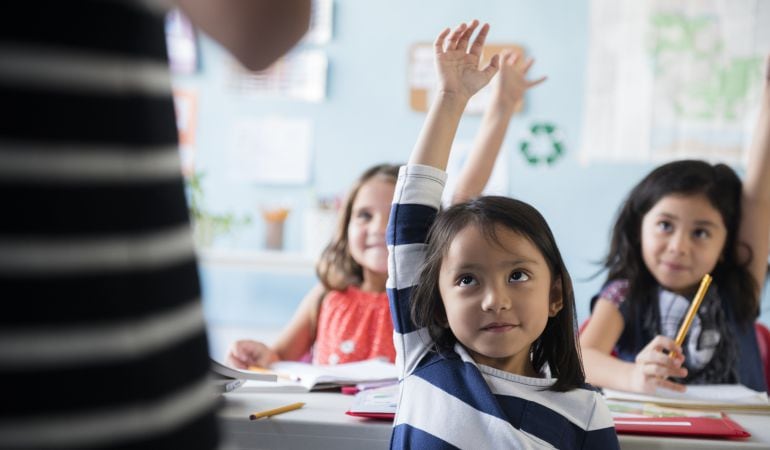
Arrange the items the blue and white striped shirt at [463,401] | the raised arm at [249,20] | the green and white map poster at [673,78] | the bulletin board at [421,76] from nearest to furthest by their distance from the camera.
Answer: the raised arm at [249,20] < the blue and white striped shirt at [463,401] < the green and white map poster at [673,78] < the bulletin board at [421,76]

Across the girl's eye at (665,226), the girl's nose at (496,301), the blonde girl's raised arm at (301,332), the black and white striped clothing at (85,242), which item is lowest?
the blonde girl's raised arm at (301,332)

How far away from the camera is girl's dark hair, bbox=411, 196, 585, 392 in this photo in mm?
1159

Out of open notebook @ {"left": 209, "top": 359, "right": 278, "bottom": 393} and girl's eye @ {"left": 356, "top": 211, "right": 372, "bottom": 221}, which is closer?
open notebook @ {"left": 209, "top": 359, "right": 278, "bottom": 393}

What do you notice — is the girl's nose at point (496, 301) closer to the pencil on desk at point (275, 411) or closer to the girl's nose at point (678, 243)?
the pencil on desk at point (275, 411)

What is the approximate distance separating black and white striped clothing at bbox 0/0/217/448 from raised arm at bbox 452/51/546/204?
3.49 ft

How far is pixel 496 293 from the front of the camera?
1108mm

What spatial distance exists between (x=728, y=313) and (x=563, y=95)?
59.8 inches

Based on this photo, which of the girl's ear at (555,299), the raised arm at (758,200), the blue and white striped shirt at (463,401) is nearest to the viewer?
the blue and white striped shirt at (463,401)

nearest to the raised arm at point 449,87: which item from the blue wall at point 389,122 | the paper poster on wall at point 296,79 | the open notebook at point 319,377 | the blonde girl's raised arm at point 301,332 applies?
the open notebook at point 319,377

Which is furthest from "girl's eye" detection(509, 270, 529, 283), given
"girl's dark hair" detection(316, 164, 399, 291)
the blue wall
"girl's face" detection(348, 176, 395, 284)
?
the blue wall

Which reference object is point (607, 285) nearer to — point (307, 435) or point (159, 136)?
point (307, 435)

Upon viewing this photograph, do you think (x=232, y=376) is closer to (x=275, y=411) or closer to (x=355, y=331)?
(x=275, y=411)

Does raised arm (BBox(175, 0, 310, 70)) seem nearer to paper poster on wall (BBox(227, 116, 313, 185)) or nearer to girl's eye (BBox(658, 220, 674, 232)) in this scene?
girl's eye (BBox(658, 220, 674, 232))

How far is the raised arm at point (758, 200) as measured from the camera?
1.70 metres
